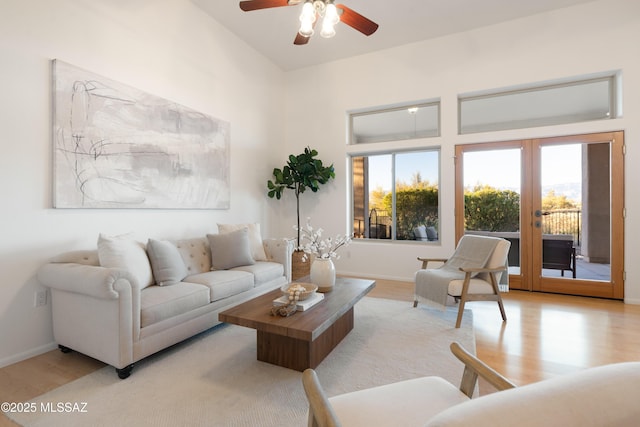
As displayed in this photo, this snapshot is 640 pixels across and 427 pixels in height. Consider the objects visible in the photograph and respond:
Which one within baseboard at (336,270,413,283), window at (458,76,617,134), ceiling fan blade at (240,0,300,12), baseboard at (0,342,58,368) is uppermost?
ceiling fan blade at (240,0,300,12)

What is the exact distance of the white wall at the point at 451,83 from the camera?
3732 mm

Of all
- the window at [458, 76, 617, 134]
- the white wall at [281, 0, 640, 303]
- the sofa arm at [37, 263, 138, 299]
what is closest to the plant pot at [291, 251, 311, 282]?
the white wall at [281, 0, 640, 303]

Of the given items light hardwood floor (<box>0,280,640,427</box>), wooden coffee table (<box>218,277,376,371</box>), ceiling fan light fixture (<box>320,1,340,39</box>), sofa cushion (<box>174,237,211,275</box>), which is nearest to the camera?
wooden coffee table (<box>218,277,376,371</box>)

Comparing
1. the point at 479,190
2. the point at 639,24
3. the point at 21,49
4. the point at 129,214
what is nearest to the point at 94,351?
the point at 129,214

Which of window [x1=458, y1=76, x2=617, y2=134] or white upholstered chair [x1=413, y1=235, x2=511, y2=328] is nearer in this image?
white upholstered chair [x1=413, y1=235, x2=511, y2=328]

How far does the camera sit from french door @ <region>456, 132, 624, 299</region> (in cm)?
387

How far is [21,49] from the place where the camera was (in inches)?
93.4

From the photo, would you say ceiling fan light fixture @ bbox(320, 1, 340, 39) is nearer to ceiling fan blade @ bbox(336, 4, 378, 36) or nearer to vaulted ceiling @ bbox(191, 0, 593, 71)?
ceiling fan blade @ bbox(336, 4, 378, 36)

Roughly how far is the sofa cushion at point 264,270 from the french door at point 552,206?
9.26ft

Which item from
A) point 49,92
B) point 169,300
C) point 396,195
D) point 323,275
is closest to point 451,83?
point 396,195

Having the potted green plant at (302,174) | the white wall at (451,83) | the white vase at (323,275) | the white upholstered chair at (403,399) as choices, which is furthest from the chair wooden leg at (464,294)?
the potted green plant at (302,174)

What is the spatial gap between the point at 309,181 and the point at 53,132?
3.34 meters

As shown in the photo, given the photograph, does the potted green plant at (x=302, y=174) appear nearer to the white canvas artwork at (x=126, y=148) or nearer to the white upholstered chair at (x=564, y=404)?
the white canvas artwork at (x=126, y=148)

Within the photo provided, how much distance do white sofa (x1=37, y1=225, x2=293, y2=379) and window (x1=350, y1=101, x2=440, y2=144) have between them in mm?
3246
